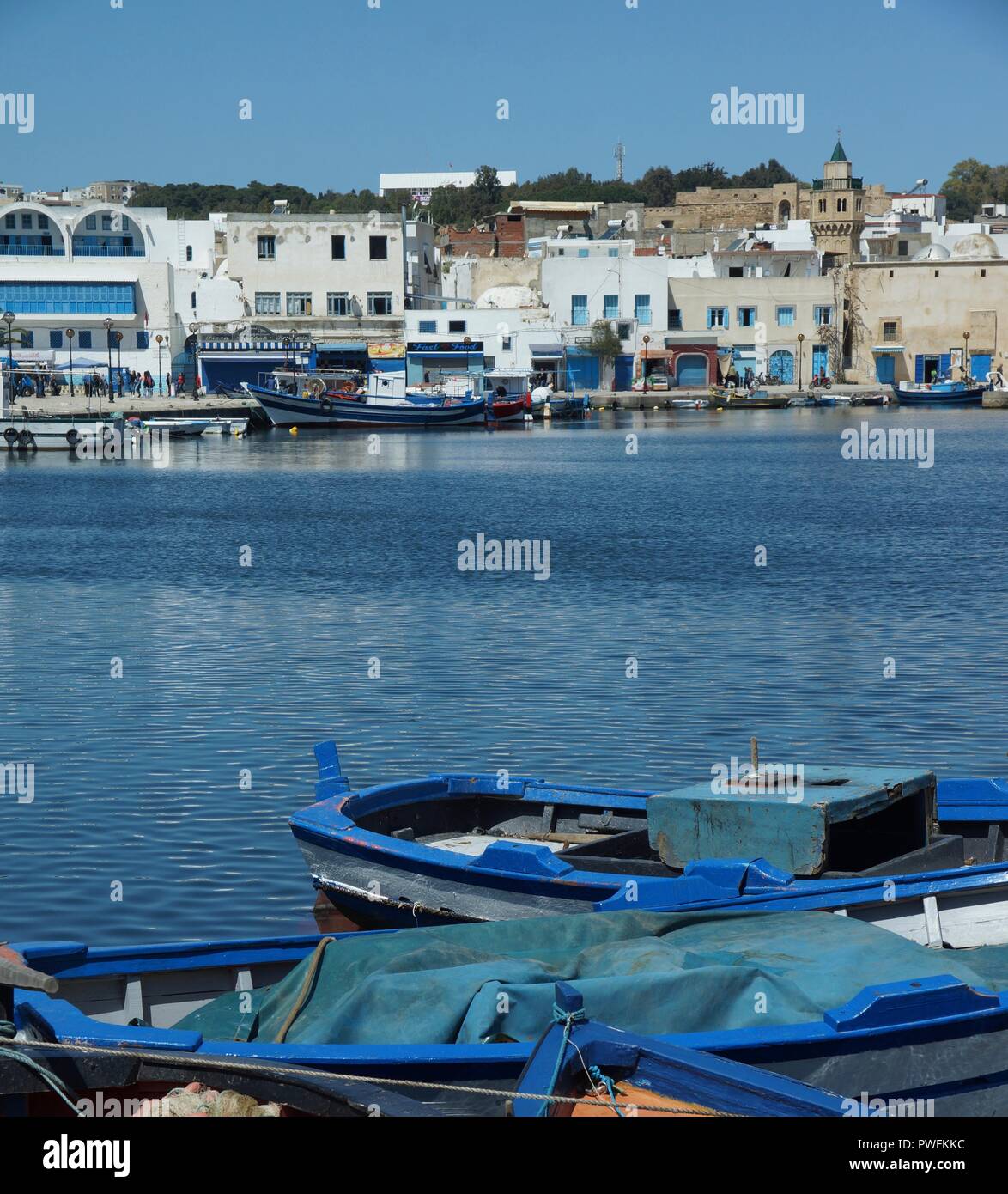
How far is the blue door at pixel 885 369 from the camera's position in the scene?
85.5 m

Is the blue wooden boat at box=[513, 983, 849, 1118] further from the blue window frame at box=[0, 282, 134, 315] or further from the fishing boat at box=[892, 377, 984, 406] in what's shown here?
the fishing boat at box=[892, 377, 984, 406]

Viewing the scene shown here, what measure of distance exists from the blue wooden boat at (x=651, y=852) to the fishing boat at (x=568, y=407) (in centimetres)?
6915

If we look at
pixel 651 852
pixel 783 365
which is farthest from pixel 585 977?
pixel 783 365

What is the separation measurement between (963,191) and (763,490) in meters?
165

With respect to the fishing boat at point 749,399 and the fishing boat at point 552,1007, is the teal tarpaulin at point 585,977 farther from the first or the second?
the fishing boat at point 749,399

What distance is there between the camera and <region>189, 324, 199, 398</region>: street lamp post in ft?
249

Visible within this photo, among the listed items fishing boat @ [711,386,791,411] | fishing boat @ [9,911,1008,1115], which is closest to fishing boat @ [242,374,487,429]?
fishing boat @ [711,386,791,411]

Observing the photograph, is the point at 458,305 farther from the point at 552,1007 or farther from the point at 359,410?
the point at 552,1007

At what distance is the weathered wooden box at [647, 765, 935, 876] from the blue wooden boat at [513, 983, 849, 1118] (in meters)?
3.23

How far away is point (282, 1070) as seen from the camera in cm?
595

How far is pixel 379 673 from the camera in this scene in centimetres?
1761

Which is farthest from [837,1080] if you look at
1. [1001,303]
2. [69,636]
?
[1001,303]

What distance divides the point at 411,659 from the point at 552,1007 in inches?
480

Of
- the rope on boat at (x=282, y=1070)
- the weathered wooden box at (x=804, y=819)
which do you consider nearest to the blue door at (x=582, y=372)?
the weathered wooden box at (x=804, y=819)
